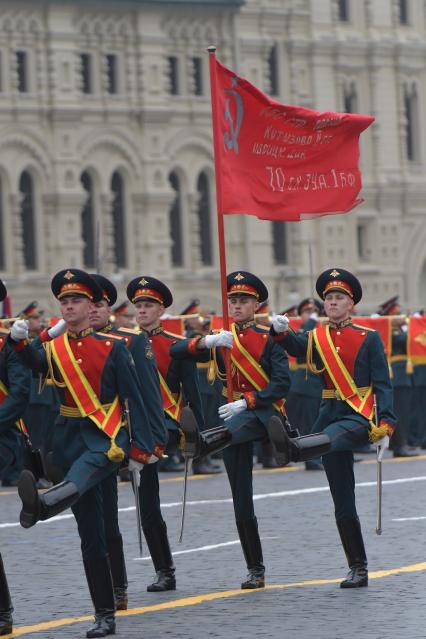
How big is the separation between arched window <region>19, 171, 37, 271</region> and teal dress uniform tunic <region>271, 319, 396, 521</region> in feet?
115

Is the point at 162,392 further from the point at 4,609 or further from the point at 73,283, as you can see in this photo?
the point at 4,609

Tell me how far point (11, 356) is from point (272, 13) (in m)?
41.6

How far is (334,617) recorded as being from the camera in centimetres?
986

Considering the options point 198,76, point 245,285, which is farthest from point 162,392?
point 198,76

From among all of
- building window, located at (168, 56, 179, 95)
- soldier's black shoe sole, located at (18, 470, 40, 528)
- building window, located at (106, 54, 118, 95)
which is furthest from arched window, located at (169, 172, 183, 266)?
soldier's black shoe sole, located at (18, 470, 40, 528)

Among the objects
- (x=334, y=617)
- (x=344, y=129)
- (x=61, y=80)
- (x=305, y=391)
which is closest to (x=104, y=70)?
(x=61, y=80)

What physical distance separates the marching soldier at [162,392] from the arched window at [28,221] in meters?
34.4

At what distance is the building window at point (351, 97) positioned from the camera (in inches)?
2099

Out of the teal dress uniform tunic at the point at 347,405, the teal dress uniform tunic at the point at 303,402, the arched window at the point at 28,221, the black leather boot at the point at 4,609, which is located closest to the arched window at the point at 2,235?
the arched window at the point at 28,221

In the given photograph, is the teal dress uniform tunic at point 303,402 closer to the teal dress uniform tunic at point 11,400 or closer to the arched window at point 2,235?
the teal dress uniform tunic at point 11,400

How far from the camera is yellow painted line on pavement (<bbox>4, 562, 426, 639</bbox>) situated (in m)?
10.0

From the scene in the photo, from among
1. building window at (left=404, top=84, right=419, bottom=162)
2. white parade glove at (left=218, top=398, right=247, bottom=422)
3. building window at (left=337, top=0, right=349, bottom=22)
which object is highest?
building window at (left=337, top=0, right=349, bottom=22)

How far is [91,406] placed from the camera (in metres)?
9.92

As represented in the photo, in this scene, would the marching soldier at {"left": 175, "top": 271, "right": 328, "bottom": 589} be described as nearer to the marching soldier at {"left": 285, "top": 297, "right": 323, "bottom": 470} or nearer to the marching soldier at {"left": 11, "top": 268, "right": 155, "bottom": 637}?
the marching soldier at {"left": 11, "top": 268, "right": 155, "bottom": 637}
